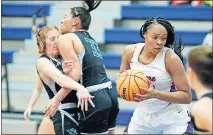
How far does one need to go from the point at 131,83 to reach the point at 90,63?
548mm

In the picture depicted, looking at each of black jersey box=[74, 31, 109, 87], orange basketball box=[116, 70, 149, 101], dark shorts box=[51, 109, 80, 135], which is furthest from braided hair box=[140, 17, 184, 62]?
dark shorts box=[51, 109, 80, 135]

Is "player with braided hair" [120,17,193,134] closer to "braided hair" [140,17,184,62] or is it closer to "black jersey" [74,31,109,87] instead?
"braided hair" [140,17,184,62]

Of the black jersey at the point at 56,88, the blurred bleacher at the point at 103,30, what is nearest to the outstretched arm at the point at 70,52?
the black jersey at the point at 56,88

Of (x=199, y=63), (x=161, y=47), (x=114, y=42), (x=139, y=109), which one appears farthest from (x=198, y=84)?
(x=114, y=42)

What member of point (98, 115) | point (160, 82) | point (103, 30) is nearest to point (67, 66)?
point (98, 115)

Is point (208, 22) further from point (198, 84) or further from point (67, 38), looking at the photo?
point (198, 84)

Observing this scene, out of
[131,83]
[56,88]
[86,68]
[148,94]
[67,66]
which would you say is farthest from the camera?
[56,88]

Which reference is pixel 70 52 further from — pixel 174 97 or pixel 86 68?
pixel 174 97

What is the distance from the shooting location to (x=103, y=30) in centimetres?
852

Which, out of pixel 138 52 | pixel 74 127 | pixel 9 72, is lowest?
pixel 9 72

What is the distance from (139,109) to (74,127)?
558 mm

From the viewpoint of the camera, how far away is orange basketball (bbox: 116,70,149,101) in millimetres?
4012

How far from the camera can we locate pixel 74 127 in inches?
178

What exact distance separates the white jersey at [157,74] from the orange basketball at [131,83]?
11 centimetres
